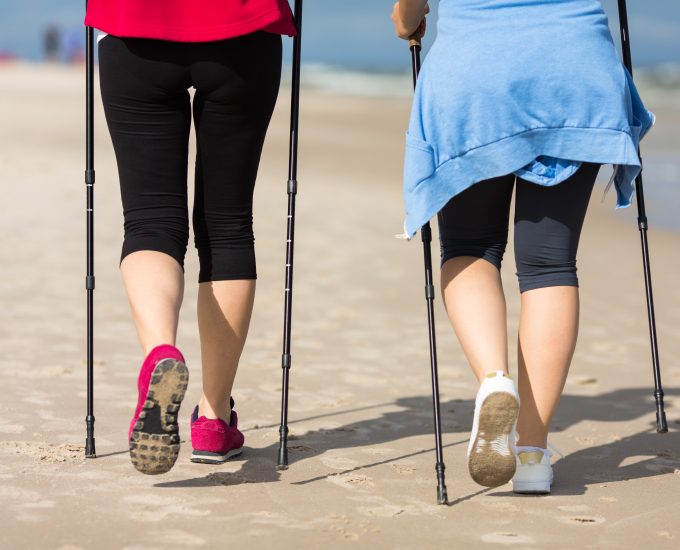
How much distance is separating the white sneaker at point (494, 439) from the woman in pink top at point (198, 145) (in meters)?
0.83

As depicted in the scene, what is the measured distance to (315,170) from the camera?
44.9 ft

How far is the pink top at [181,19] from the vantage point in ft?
10.2

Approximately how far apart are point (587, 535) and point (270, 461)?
1099 mm

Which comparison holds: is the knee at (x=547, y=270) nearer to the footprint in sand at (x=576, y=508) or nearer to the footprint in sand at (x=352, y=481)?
the footprint in sand at (x=576, y=508)

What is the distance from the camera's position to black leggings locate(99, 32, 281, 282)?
10.4ft

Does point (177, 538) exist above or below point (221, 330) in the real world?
below

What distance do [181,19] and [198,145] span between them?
16.6 inches

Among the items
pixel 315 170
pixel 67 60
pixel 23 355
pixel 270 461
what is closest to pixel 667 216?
pixel 315 170

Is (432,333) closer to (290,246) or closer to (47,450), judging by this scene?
(290,246)

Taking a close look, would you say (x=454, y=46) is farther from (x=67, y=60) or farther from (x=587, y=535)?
(x=67, y=60)

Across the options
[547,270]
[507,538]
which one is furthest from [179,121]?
[507,538]

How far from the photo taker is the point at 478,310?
10.4 feet

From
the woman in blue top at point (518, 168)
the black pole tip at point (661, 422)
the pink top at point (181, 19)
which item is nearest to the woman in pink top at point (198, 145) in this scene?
the pink top at point (181, 19)

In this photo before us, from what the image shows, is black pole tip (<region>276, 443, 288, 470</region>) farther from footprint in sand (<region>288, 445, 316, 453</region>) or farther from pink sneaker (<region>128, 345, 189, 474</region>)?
pink sneaker (<region>128, 345, 189, 474</region>)
